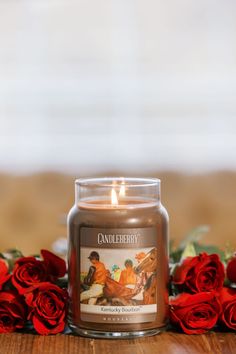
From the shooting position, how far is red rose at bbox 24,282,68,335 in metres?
1.07

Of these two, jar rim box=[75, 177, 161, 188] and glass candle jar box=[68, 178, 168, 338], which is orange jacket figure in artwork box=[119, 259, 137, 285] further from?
jar rim box=[75, 177, 161, 188]

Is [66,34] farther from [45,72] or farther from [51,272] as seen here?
[51,272]

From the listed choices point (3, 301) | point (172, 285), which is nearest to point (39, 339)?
point (3, 301)

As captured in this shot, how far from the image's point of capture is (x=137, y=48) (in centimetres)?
290

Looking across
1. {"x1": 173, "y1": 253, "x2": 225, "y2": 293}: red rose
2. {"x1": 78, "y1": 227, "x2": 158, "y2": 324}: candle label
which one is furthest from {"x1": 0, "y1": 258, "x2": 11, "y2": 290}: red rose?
{"x1": 173, "y1": 253, "x2": 225, "y2": 293}: red rose

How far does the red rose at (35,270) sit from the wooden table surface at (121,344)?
0.07 meters

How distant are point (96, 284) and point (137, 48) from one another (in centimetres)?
197

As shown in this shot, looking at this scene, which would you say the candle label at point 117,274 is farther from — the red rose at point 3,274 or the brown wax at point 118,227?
the red rose at point 3,274

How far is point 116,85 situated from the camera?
2.94 m

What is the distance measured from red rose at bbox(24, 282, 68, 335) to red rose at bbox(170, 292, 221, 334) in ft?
0.49

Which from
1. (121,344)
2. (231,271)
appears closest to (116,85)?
(231,271)

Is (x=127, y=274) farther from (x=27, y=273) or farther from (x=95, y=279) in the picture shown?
(x=27, y=273)

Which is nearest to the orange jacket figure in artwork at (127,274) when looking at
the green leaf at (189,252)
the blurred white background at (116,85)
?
the green leaf at (189,252)

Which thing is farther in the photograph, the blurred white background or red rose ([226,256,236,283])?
the blurred white background
